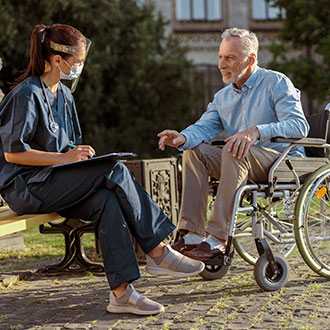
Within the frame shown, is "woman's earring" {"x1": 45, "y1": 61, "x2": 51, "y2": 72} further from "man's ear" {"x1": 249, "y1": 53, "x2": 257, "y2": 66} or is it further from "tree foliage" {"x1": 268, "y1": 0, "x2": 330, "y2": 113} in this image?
"tree foliage" {"x1": 268, "y1": 0, "x2": 330, "y2": 113}

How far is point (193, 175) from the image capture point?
421cm

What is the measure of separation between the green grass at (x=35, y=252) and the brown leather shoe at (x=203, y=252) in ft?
6.48

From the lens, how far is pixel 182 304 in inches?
154

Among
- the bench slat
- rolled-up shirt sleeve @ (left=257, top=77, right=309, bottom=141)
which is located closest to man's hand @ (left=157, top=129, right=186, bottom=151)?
rolled-up shirt sleeve @ (left=257, top=77, right=309, bottom=141)

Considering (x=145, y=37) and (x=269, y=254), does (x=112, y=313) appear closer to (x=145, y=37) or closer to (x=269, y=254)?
(x=269, y=254)

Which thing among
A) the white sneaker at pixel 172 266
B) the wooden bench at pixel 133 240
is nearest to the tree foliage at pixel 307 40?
the wooden bench at pixel 133 240

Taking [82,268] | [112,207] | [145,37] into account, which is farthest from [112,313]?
[145,37]

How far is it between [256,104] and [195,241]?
1055 mm

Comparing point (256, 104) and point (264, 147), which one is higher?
point (256, 104)

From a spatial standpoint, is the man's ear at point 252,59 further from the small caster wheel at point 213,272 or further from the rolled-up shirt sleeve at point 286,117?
the small caster wheel at point 213,272

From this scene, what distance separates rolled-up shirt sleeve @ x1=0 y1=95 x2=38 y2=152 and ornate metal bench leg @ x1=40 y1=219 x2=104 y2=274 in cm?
139

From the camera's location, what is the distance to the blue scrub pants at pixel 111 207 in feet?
11.9

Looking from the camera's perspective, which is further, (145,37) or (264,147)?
(145,37)

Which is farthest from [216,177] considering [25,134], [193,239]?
[25,134]
